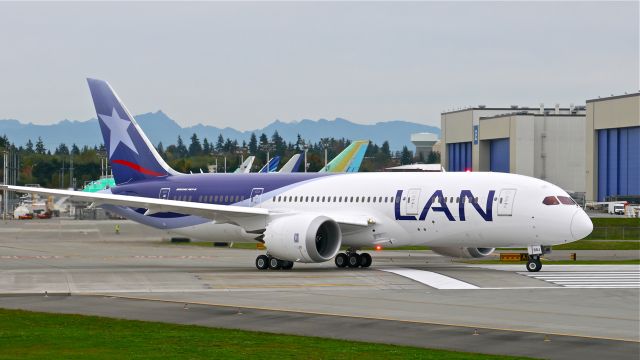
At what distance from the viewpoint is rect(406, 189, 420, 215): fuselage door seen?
40750 mm

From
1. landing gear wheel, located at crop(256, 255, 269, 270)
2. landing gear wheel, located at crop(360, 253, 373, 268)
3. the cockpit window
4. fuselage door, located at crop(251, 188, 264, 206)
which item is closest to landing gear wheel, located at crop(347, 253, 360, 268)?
landing gear wheel, located at crop(360, 253, 373, 268)

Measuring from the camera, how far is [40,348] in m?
19.9

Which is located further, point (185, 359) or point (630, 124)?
point (630, 124)

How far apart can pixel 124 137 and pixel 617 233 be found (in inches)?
1616

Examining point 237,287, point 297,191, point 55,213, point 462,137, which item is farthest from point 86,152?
point 237,287

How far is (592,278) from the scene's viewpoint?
123 feet

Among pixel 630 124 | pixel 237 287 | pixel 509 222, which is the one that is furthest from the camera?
pixel 630 124

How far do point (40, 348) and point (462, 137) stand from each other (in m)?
138

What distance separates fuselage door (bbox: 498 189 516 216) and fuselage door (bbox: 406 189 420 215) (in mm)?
3292

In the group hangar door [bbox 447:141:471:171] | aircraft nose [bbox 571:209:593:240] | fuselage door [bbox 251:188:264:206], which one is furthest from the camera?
hangar door [bbox 447:141:471:171]

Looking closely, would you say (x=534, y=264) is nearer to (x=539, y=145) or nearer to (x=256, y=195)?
(x=256, y=195)

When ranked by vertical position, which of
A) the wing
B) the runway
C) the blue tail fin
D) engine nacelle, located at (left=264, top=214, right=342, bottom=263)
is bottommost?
the runway

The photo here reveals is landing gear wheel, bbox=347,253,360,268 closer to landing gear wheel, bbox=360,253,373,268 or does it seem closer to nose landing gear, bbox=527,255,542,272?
landing gear wheel, bbox=360,253,373,268

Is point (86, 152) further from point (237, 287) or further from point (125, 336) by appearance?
point (125, 336)
